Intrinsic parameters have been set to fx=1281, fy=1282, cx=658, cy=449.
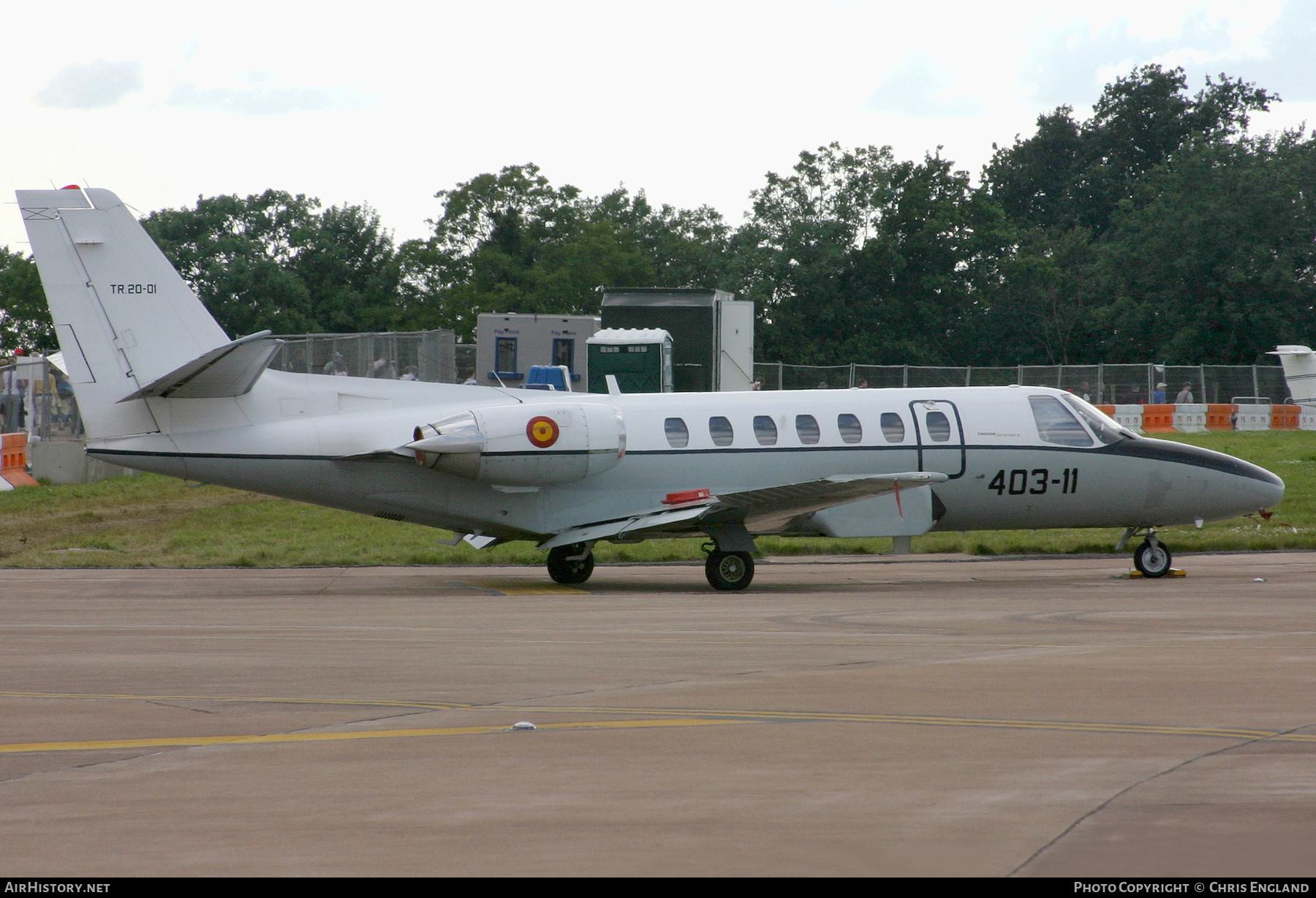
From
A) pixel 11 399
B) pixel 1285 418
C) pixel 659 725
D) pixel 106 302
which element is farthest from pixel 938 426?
pixel 1285 418

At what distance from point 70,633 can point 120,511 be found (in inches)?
609

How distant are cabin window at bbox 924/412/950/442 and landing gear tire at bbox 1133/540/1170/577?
3.40 m

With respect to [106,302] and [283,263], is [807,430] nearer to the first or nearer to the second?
[106,302]

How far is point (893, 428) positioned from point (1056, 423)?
260 centimetres

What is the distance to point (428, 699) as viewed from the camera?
9.48 m

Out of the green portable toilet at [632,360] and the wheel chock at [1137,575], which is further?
the green portable toilet at [632,360]

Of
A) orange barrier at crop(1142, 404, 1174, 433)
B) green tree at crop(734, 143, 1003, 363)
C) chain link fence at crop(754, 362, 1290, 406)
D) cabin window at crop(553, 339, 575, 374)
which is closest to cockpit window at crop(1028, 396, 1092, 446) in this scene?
cabin window at crop(553, 339, 575, 374)

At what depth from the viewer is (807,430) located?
18422 mm

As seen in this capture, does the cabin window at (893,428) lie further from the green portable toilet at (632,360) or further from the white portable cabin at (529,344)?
the white portable cabin at (529,344)

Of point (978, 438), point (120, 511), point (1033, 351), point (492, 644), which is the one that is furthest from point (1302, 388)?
point (492, 644)

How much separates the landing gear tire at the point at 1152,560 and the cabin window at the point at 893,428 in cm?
400

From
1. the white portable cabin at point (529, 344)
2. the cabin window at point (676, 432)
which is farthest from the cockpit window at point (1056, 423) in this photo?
the white portable cabin at point (529, 344)

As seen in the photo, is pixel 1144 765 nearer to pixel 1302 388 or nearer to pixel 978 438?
pixel 978 438

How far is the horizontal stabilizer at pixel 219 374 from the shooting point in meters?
16.1
